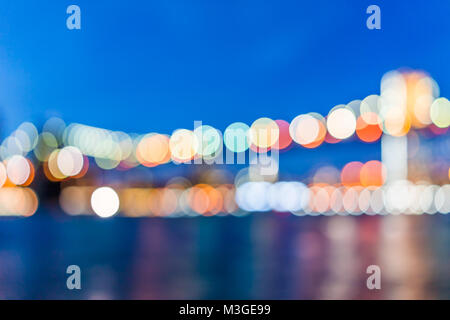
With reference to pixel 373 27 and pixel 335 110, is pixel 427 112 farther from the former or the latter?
pixel 373 27

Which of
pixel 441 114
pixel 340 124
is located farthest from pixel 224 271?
pixel 441 114

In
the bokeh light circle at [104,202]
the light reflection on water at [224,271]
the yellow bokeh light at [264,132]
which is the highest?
the yellow bokeh light at [264,132]

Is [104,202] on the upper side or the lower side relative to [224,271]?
lower

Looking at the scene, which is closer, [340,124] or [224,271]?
[224,271]

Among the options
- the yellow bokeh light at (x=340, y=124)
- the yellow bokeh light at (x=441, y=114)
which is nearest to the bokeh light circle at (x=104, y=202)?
the yellow bokeh light at (x=340, y=124)

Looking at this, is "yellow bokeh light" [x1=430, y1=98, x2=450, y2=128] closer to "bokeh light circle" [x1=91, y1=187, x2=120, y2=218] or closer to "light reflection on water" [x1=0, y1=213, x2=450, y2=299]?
"bokeh light circle" [x1=91, y1=187, x2=120, y2=218]

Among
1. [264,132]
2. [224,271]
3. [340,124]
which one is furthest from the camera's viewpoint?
[340,124]

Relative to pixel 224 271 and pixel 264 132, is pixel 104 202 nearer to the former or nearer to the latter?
pixel 264 132

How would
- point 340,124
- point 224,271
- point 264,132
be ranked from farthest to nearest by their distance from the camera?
point 340,124, point 264,132, point 224,271

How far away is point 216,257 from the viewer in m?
6.09

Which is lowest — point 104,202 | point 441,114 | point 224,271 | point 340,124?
point 104,202

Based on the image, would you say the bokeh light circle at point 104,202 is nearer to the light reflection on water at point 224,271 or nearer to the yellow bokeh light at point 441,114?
the yellow bokeh light at point 441,114

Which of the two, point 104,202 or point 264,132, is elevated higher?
point 264,132

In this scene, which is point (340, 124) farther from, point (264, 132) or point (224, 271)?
point (224, 271)
